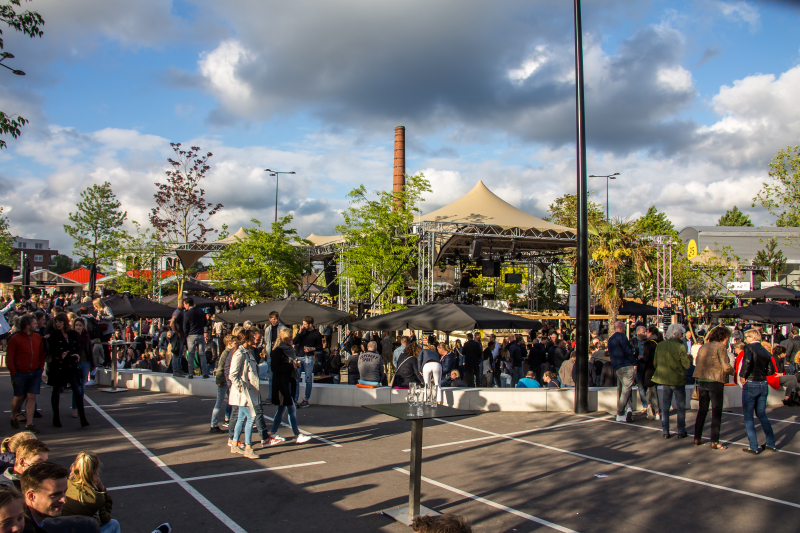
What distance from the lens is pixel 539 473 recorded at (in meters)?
6.30

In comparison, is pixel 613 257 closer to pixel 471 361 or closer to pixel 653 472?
pixel 471 361

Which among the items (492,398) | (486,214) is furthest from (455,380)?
(486,214)

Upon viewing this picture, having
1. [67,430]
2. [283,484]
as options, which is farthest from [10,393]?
[283,484]

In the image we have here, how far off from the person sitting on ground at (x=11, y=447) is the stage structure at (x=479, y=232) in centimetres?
1598

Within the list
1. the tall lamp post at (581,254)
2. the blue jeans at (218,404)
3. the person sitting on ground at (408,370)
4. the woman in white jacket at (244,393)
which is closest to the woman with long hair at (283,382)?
the woman in white jacket at (244,393)

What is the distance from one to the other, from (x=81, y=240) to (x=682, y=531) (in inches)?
1328

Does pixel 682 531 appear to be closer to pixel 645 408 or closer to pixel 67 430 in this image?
pixel 645 408

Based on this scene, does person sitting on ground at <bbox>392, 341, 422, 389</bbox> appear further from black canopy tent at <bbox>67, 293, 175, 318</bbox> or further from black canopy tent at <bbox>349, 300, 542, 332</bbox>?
black canopy tent at <bbox>67, 293, 175, 318</bbox>

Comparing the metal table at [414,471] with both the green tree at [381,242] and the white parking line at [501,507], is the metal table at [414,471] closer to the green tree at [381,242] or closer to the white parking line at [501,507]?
the white parking line at [501,507]

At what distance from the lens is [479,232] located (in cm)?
2270

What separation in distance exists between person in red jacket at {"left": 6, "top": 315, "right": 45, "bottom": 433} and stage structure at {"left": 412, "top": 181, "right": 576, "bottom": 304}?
13.4m

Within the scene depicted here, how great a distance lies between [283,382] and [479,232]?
16469 mm

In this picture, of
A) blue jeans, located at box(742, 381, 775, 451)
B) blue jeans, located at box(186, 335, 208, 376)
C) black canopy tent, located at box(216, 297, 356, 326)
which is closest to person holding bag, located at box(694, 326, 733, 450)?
blue jeans, located at box(742, 381, 775, 451)

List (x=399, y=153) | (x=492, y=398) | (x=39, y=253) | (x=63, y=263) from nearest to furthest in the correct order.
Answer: (x=492, y=398) → (x=399, y=153) → (x=39, y=253) → (x=63, y=263)
